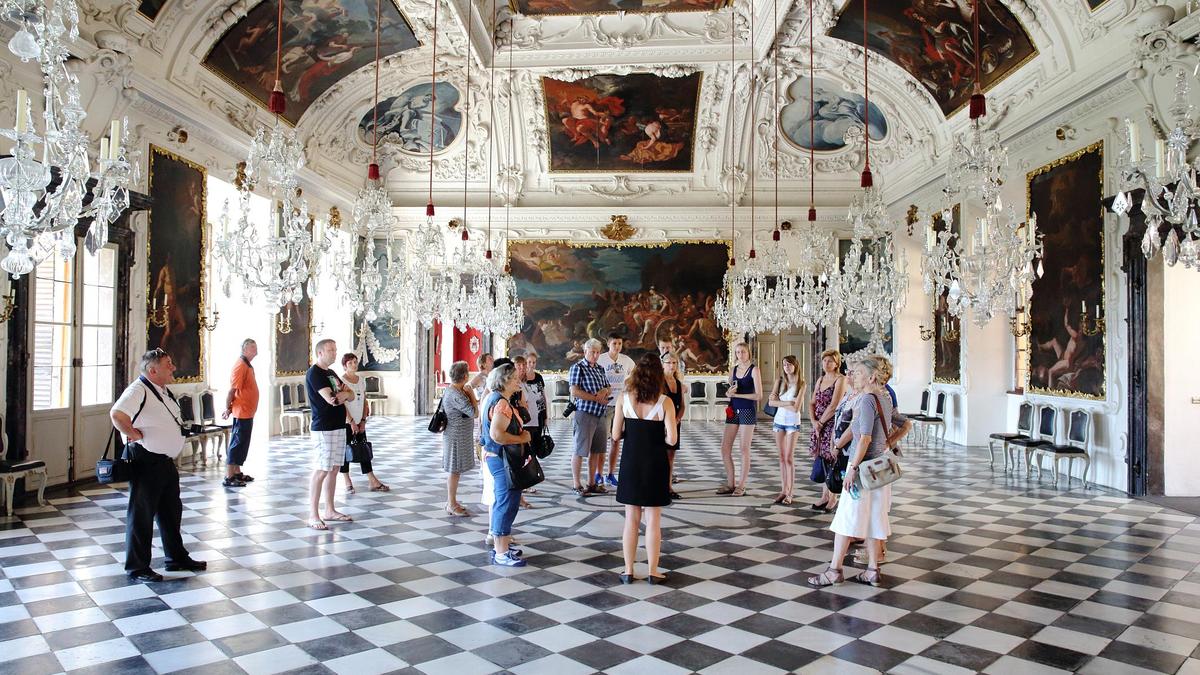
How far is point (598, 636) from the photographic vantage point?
4.44 metres

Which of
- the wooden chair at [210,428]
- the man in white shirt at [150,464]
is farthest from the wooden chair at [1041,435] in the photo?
the wooden chair at [210,428]

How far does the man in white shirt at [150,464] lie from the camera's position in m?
5.36

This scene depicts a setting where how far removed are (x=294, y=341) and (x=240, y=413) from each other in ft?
23.0

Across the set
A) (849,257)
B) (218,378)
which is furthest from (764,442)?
(218,378)

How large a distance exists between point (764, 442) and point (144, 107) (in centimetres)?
1213

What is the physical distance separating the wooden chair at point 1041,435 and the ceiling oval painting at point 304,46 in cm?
1276

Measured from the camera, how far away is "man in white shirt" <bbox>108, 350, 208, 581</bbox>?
5363 millimetres

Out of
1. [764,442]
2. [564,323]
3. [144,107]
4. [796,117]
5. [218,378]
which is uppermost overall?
[796,117]

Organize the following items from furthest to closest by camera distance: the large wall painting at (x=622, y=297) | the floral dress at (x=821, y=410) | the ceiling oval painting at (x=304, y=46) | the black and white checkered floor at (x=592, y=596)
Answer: the large wall painting at (x=622, y=297), the ceiling oval painting at (x=304, y=46), the floral dress at (x=821, y=410), the black and white checkered floor at (x=592, y=596)

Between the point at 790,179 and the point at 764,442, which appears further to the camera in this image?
the point at 790,179

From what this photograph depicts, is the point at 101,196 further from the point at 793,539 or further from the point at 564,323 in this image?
the point at 564,323

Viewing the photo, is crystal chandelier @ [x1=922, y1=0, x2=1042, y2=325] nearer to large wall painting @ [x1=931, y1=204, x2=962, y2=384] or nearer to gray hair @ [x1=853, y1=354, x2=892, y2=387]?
gray hair @ [x1=853, y1=354, x2=892, y2=387]

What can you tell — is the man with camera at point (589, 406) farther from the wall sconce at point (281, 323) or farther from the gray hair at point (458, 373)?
the wall sconce at point (281, 323)

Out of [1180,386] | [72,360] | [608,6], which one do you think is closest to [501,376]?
[72,360]
